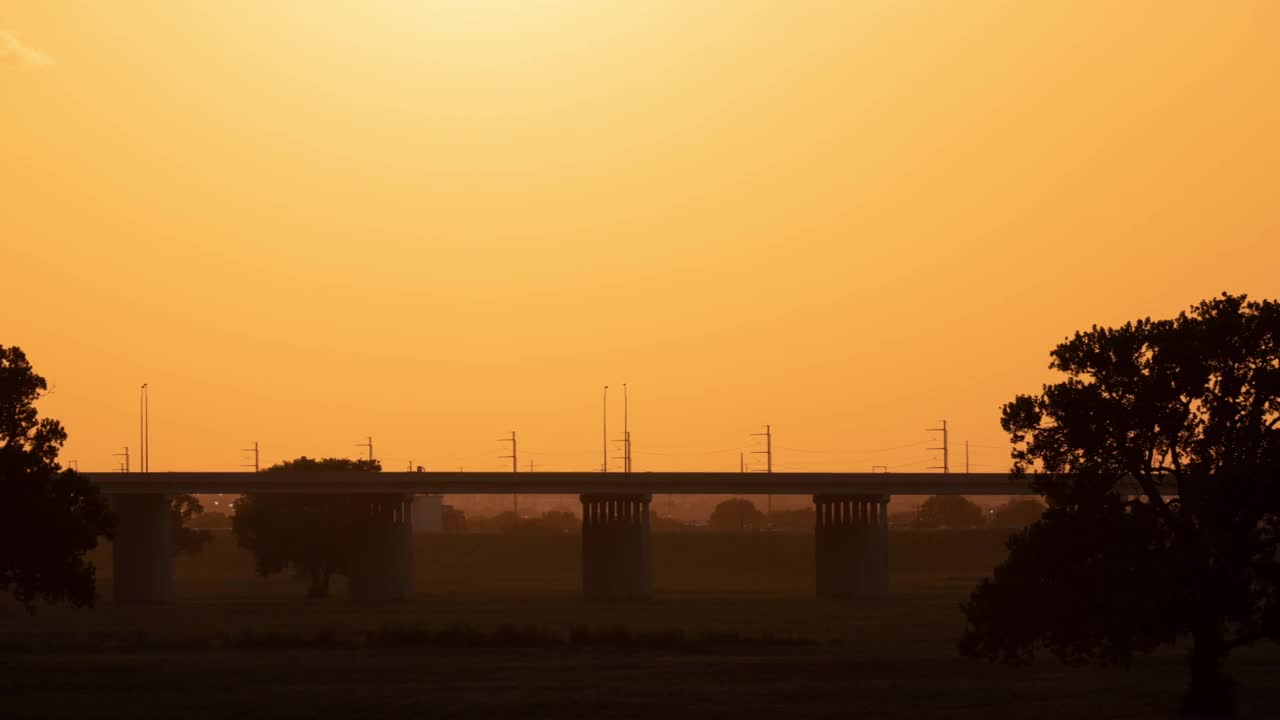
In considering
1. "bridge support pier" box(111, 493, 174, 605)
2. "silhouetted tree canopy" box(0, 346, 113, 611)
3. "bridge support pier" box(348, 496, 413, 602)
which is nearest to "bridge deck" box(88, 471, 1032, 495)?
"bridge support pier" box(111, 493, 174, 605)

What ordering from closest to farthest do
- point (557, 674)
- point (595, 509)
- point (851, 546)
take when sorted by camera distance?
point (557, 674) < point (851, 546) < point (595, 509)

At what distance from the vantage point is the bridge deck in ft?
536

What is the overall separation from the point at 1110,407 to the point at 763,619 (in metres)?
68.0

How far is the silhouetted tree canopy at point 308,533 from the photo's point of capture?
561 feet

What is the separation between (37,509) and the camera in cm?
8069

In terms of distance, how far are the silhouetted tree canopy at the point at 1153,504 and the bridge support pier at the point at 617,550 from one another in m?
102

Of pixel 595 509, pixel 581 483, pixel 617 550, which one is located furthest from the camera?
pixel 595 509

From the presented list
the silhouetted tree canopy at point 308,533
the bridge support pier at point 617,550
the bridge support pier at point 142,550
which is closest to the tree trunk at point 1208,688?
the bridge support pier at point 617,550

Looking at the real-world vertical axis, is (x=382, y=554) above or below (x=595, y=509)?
below

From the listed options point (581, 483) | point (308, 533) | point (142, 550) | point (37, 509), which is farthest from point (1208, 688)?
point (308, 533)

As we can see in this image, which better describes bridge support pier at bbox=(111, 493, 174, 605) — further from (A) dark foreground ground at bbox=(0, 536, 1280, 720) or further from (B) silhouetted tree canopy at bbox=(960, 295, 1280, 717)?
(B) silhouetted tree canopy at bbox=(960, 295, 1280, 717)

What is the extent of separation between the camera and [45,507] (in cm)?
8106

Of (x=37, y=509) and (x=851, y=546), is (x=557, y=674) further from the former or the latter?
(x=851, y=546)

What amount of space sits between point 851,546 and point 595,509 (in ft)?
70.1
